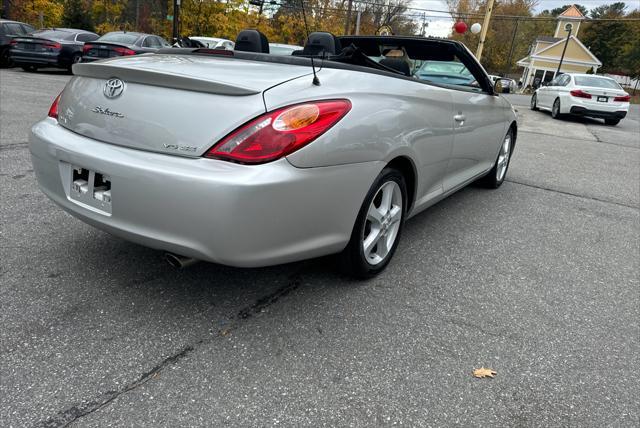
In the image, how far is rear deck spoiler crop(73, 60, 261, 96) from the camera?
2092 mm

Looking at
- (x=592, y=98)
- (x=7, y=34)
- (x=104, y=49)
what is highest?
(x=592, y=98)

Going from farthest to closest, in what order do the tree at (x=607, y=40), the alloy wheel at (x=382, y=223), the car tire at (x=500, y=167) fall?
1. the tree at (x=607, y=40)
2. the car tire at (x=500, y=167)
3. the alloy wheel at (x=382, y=223)

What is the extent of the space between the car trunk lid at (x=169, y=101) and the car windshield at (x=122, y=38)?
13.2 meters

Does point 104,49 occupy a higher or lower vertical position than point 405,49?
lower

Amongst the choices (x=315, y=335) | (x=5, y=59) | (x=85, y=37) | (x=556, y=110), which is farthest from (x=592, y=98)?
(x=5, y=59)

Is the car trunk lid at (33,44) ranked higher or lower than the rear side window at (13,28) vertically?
lower

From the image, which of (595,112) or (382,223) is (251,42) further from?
(595,112)

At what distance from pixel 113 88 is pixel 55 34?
51.4 ft

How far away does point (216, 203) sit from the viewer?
194cm

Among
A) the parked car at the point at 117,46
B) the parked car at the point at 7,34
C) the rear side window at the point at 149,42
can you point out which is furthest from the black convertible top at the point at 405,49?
the parked car at the point at 7,34

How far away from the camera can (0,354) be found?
199 cm

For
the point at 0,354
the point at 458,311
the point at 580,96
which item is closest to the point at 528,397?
the point at 458,311

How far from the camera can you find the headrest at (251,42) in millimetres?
3373

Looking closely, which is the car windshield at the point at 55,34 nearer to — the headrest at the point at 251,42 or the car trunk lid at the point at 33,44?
the car trunk lid at the point at 33,44
